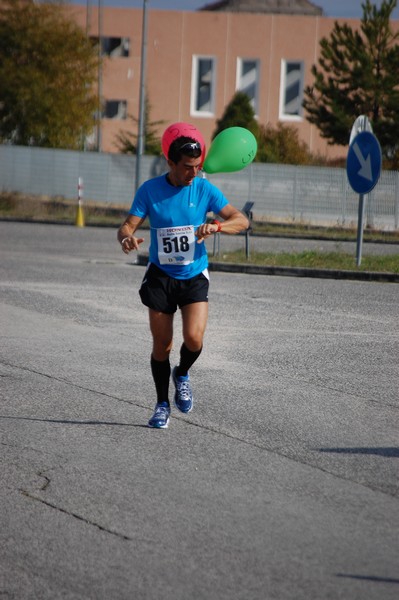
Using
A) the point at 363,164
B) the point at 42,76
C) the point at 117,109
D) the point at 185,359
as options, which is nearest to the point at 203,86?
the point at 117,109

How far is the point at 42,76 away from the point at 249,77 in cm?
2079

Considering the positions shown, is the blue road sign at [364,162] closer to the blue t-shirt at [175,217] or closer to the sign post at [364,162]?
the sign post at [364,162]

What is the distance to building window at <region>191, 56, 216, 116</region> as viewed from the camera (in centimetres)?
6475

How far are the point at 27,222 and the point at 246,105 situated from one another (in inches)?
802

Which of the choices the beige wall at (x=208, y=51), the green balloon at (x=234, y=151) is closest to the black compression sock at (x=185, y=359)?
the green balloon at (x=234, y=151)

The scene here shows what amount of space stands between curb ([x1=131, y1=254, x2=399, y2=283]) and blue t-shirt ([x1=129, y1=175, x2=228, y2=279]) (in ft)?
39.7

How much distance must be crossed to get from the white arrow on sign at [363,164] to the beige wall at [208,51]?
42.1m

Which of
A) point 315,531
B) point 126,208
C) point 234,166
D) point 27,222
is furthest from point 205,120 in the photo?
point 315,531

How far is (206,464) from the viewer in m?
6.54

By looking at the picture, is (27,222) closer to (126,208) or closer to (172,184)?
(126,208)

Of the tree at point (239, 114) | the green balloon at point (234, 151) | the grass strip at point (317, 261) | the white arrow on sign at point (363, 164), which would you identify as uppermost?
the green balloon at point (234, 151)

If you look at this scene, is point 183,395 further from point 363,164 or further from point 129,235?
point 363,164

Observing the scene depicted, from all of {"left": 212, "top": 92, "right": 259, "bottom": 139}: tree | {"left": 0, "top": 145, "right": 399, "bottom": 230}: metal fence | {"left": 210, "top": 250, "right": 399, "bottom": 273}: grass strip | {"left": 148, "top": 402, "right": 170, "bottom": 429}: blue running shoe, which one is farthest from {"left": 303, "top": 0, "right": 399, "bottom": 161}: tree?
{"left": 148, "top": 402, "right": 170, "bottom": 429}: blue running shoe

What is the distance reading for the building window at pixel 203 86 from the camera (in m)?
64.8
